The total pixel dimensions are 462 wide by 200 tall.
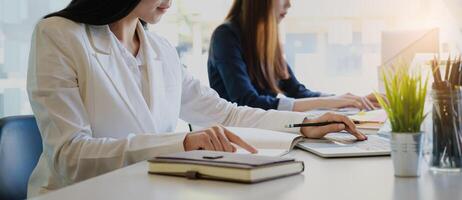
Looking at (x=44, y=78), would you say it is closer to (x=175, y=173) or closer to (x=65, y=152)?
(x=65, y=152)

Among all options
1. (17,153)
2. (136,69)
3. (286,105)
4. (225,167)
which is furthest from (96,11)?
(286,105)

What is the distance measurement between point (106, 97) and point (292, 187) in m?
0.67

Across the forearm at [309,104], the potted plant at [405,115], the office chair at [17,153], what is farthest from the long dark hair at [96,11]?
the forearm at [309,104]

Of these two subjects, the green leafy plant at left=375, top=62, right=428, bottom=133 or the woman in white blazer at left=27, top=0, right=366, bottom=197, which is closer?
the green leafy plant at left=375, top=62, right=428, bottom=133

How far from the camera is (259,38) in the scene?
263 centimetres

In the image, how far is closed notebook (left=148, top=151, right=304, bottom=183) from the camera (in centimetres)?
92

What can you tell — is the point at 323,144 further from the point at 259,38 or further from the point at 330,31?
the point at 330,31

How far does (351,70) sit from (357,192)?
272cm

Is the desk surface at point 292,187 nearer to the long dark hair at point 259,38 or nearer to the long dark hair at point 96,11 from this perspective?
the long dark hair at point 96,11

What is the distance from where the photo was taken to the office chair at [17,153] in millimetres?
1498

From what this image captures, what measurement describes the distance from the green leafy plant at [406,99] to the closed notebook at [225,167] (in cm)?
17

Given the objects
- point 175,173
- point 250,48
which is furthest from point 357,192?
point 250,48

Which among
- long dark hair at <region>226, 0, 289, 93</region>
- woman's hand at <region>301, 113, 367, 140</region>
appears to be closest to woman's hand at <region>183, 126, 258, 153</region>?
woman's hand at <region>301, 113, 367, 140</region>

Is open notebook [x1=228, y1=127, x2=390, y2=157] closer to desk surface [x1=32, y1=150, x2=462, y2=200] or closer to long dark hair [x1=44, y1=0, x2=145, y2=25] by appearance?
desk surface [x1=32, y1=150, x2=462, y2=200]
